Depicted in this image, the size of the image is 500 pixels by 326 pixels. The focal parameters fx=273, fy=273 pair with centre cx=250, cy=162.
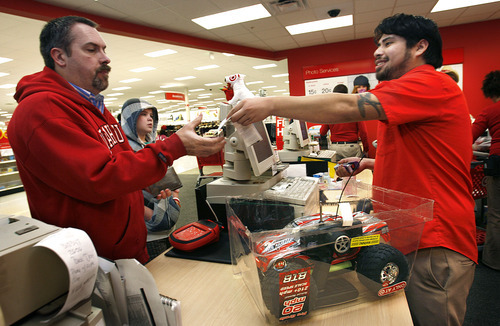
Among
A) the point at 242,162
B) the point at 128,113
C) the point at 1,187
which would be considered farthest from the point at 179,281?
the point at 1,187

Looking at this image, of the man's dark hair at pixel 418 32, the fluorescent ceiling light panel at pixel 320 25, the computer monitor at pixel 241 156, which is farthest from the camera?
the fluorescent ceiling light panel at pixel 320 25

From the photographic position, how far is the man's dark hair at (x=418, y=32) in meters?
1.11

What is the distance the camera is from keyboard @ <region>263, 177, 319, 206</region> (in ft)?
4.16

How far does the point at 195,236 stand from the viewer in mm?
1363

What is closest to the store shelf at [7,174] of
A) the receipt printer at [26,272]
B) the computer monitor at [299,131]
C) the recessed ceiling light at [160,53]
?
the recessed ceiling light at [160,53]

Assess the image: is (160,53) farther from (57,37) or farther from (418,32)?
(418,32)

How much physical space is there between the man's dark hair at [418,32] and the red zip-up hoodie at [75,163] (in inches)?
39.9

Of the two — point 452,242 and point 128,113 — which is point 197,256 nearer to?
point 452,242

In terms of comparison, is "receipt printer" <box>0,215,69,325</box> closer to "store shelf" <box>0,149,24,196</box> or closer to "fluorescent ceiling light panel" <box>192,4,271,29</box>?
"fluorescent ceiling light panel" <box>192,4,271,29</box>

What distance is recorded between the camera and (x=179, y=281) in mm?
1123

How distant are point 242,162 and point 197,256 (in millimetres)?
533

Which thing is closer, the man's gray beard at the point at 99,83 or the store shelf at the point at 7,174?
the man's gray beard at the point at 99,83

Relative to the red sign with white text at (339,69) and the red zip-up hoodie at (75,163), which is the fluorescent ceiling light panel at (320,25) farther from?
the red zip-up hoodie at (75,163)

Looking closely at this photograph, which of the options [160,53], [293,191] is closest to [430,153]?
[293,191]
